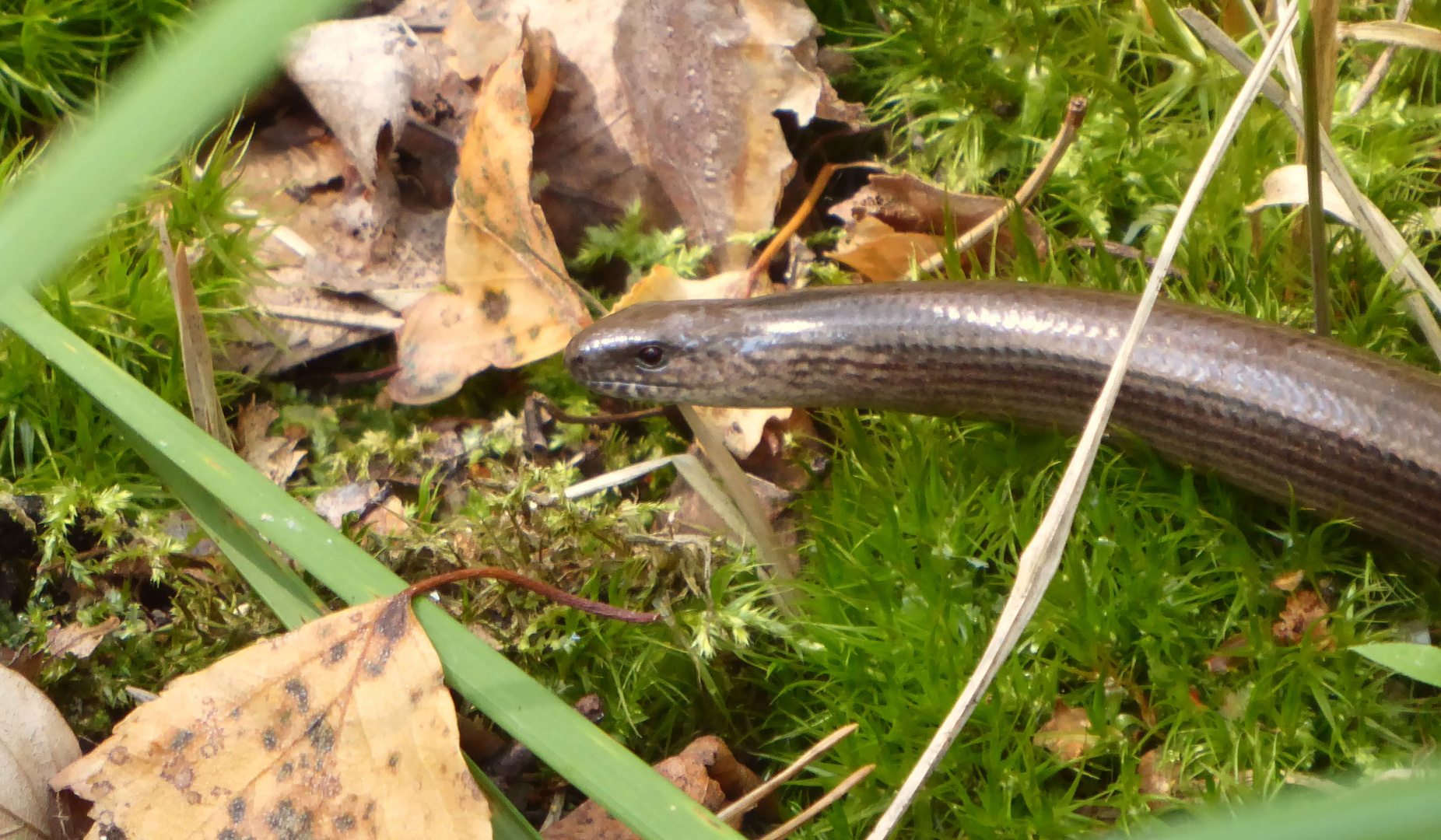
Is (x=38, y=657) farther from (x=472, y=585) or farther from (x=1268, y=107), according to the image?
(x=1268, y=107)

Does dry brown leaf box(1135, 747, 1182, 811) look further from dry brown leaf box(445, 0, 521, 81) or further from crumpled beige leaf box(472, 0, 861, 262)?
dry brown leaf box(445, 0, 521, 81)

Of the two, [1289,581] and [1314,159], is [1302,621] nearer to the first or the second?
[1289,581]

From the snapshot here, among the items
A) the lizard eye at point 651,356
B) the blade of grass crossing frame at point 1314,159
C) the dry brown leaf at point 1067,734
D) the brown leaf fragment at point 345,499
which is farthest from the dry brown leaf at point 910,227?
the brown leaf fragment at point 345,499

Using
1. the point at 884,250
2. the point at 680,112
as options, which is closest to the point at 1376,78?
the point at 884,250

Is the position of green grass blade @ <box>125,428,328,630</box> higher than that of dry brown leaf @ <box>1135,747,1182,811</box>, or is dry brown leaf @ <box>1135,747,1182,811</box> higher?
green grass blade @ <box>125,428,328,630</box>

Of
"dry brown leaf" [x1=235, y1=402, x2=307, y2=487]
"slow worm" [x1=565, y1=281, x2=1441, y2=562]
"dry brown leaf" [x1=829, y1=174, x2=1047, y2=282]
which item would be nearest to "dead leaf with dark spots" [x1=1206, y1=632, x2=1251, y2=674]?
"slow worm" [x1=565, y1=281, x2=1441, y2=562]

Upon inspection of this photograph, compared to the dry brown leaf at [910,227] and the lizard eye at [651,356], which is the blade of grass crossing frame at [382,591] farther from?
the dry brown leaf at [910,227]

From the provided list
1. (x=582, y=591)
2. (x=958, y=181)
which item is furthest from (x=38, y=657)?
(x=958, y=181)
